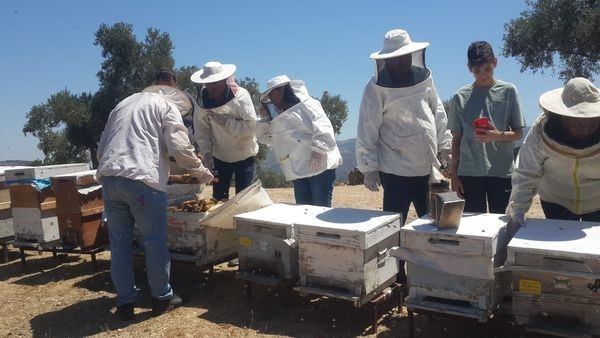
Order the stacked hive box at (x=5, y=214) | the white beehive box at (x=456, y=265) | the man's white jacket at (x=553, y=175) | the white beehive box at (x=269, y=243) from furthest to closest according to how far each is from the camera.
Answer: the stacked hive box at (x=5, y=214) → the white beehive box at (x=269, y=243) → the man's white jacket at (x=553, y=175) → the white beehive box at (x=456, y=265)

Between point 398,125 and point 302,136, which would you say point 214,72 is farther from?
point 398,125

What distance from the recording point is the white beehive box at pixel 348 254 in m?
3.78

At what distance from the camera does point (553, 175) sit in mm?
3775

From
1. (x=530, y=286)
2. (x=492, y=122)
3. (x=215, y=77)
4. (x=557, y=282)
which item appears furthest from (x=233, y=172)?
(x=557, y=282)

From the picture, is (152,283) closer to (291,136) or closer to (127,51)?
(291,136)

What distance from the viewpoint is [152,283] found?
15.1 feet

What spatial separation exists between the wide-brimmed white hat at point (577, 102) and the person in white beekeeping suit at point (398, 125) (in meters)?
1.16

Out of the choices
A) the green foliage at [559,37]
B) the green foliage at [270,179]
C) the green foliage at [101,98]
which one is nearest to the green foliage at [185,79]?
the green foliage at [101,98]

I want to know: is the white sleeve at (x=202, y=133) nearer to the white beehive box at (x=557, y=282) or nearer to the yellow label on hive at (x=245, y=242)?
the yellow label on hive at (x=245, y=242)

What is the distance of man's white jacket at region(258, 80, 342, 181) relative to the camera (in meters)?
5.28

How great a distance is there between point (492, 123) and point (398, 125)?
0.75 m

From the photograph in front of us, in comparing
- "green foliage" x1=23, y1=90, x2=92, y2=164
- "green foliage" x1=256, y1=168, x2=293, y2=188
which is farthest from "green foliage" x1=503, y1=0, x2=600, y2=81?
"green foliage" x1=23, y1=90, x2=92, y2=164

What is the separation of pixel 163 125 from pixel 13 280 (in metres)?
3.09

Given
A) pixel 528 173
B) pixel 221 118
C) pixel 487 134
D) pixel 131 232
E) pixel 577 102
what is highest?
pixel 577 102
